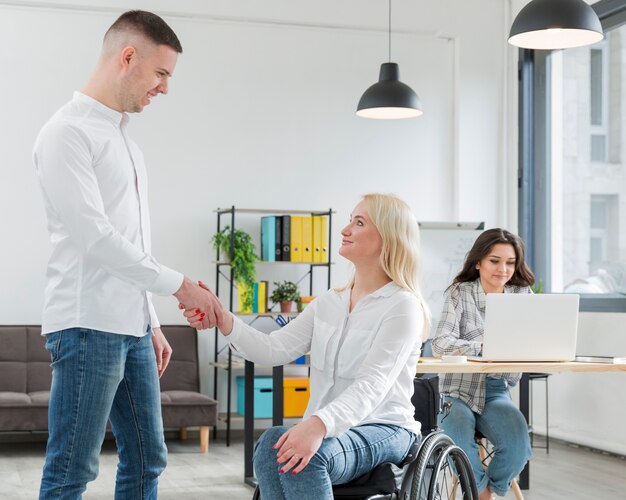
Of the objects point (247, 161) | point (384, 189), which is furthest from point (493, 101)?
point (247, 161)

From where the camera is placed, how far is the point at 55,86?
6.46m

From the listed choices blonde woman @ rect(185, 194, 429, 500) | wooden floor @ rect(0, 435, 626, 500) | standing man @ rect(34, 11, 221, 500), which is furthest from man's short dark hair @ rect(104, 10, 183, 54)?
wooden floor @ rect(0, 435, 626, 500)

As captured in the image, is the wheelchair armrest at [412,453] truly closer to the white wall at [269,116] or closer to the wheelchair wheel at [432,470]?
the wheelchair wheel at [432,470]

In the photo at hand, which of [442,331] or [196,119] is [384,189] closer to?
[196,119]

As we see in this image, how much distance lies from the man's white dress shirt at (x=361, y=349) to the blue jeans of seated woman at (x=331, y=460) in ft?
0.18

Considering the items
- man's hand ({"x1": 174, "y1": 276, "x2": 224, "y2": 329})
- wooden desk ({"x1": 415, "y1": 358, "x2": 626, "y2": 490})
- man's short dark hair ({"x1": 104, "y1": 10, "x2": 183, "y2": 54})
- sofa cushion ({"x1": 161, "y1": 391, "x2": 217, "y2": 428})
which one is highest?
man's short dark hair ({"x1": 104, "y1": 10, "x2": 183, "y2": 54})

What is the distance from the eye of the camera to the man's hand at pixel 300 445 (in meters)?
2.18

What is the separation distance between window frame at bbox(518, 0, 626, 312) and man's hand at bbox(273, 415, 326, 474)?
16.4ft

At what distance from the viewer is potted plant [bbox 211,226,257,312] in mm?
6363

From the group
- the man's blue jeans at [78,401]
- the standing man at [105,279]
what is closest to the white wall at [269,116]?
the standing man at [105,279]

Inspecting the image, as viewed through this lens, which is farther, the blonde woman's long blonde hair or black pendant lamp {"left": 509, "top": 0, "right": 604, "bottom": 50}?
black pendant lamp {"left": 509, "top": 0, "right": 604, "bottom": 50}

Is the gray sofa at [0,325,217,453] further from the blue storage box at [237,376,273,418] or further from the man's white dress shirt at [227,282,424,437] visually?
the man's white dress shirt at [227,282,424,437]

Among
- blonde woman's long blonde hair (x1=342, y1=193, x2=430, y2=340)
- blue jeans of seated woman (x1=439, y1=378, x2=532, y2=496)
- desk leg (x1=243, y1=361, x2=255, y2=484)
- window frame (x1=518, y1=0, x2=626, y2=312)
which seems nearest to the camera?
blonde woman's long blonde hair (x1=342, y1=193, x2=430, y2=340)

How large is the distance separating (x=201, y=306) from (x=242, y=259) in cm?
397
